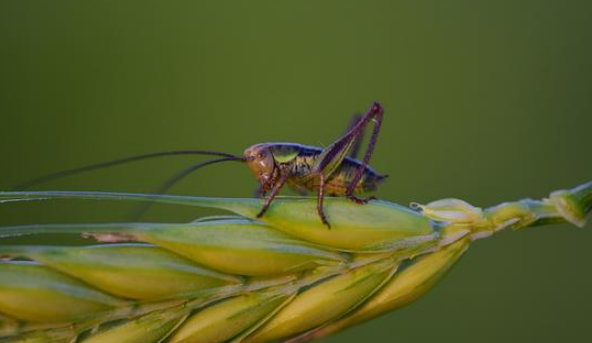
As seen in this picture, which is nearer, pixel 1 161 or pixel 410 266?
pixel 410 266

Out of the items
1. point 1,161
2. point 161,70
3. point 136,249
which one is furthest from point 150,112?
point 136,249

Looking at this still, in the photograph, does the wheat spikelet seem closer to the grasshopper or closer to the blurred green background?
the grasshopper

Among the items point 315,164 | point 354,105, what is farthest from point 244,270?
A: point 354,105

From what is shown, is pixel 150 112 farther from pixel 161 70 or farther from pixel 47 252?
pixel 47 252

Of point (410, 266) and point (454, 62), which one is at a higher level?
point (454, 62)

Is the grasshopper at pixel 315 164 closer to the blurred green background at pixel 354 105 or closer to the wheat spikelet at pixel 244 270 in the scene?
the wheat spikelet at pixel 244 270

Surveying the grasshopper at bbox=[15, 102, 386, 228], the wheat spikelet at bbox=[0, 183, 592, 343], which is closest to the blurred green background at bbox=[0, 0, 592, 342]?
the grasshopper at bbox=[15, 102, 386, 228]
